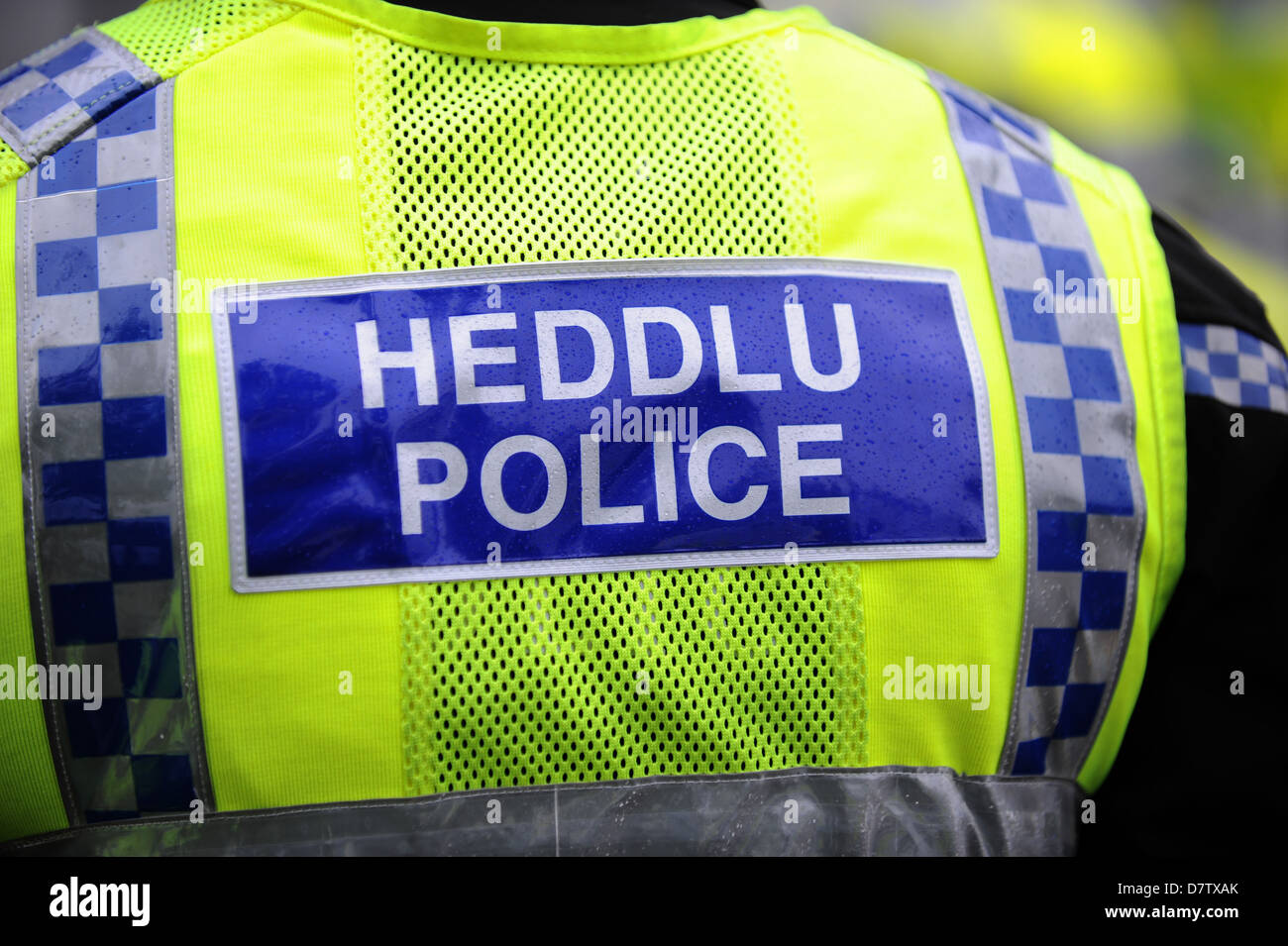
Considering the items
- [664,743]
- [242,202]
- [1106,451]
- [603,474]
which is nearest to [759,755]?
[664,743]

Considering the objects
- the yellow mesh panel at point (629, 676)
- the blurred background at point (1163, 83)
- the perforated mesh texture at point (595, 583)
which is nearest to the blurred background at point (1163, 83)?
the blurred background at point (1163, 83)

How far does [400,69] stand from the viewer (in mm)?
723

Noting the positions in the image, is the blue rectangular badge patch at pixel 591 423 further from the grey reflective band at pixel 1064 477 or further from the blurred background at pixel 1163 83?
the blurred background at pixel 1163 83

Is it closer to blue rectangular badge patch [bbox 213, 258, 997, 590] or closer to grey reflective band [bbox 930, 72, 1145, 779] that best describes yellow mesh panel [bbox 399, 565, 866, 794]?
blue rectangular badge patch [bbox 213, 258, 997, 590]

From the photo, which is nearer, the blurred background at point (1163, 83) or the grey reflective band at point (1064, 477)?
the grey reflective band at point (1064, 477)

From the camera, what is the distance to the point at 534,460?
0.66m

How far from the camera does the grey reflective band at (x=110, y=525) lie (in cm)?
63

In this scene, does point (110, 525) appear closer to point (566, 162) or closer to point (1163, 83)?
point (566, 162)

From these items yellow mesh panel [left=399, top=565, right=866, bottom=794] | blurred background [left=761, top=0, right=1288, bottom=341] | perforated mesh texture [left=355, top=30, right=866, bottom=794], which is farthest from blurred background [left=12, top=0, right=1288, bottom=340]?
yellow mesh panel [left=399, top=565, right=866, bottom=794]

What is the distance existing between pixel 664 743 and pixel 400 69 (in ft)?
1.58

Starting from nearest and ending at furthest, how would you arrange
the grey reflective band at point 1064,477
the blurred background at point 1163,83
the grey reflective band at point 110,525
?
the grey reflective band at point 110,525
the grey reflective band at point 1064,477
the blurred background at point 1163,83

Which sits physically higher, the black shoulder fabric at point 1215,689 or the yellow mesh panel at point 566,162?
the yellow mesh panel at point 566,162

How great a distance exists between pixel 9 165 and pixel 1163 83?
11.4ft

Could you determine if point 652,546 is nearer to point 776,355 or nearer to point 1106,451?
point 776,355
